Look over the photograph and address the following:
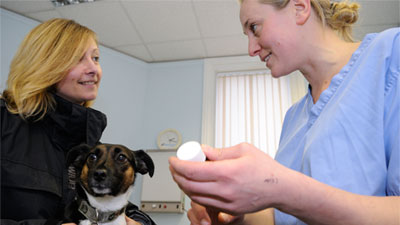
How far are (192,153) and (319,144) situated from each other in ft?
1.27

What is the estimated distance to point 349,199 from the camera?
585 mm

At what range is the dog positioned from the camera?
1.43m

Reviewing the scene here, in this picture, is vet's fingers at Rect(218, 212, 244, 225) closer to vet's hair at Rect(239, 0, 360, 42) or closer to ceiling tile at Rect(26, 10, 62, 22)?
vet's hair at Rect(239, 0, 360, 42)

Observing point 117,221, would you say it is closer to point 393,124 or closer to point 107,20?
point 393,124

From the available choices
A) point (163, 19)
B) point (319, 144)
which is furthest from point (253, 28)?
point (163, 19)

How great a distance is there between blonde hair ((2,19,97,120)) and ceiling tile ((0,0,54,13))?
7.56ft

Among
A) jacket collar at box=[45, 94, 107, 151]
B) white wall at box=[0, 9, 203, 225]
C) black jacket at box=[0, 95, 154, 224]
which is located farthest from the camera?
white wall at box=[0, 9, 203, 225]

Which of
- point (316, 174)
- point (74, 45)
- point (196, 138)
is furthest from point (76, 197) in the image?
point (196, 138)

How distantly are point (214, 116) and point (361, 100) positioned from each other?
371 centimetres

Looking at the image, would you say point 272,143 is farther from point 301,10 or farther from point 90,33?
point 301,10

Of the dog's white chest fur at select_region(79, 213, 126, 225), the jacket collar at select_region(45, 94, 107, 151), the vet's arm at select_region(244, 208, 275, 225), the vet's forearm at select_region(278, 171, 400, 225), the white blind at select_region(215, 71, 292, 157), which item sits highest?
the white blind at select_region(215, 71, 292, 157)

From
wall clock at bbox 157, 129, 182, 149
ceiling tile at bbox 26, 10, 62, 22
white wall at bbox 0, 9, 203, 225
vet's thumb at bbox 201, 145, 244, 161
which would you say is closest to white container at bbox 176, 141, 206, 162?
vet's thumb at bbox 201, 145, 244, 161

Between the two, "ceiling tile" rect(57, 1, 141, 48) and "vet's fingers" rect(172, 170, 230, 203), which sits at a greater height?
"ceiling tile" rect(57, 1, 141, 48)

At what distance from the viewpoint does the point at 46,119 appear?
60.2 inches
